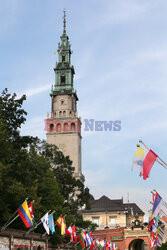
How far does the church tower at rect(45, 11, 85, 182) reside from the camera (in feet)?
344

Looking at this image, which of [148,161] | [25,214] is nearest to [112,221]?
[25,214]

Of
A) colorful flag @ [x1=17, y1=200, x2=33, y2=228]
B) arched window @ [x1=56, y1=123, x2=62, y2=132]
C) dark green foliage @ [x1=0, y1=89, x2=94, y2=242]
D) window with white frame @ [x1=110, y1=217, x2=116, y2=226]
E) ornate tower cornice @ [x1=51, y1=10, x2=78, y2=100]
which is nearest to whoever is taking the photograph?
colorful flag @ [x1=17, y1=200, x2=33, y2=228]

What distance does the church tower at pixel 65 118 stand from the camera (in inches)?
4129

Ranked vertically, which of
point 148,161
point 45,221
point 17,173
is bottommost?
point 45,221

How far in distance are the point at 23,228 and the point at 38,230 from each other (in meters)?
4.36

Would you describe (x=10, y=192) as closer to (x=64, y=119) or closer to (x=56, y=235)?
(x=56, y=235)

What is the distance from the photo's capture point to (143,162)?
21.3 m

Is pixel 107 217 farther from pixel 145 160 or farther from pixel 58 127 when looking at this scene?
pixel 145 160

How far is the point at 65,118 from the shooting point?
107375 millimetres

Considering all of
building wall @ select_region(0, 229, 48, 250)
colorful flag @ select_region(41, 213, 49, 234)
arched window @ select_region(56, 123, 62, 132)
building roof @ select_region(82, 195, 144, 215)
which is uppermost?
arched window @ select_region(56, 123, 62, 132)

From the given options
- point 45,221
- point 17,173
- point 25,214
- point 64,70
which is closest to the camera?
point 25,214

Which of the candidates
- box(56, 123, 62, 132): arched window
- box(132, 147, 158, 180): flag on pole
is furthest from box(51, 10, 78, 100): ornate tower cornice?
box(132, 147, 158, 180): flag on pole

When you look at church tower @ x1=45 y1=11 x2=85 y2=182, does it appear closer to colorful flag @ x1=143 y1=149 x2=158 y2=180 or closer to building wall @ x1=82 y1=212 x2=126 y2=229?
building wall @ x1=82 y1=212 x2=126 y2=229

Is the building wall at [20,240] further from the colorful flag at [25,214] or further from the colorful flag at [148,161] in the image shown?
the colorful flag at [148,161]
